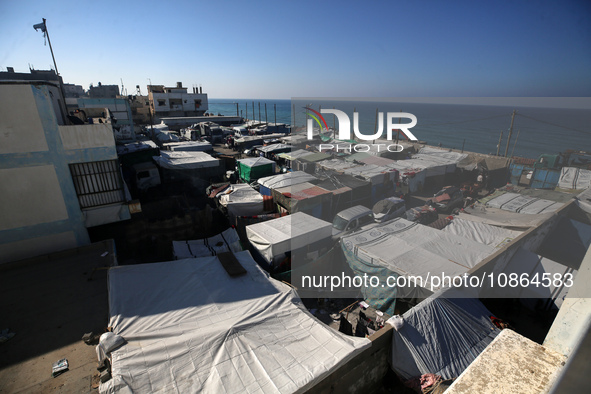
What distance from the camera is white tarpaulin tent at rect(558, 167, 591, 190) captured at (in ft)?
59.3

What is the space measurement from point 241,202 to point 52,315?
26.8 feet

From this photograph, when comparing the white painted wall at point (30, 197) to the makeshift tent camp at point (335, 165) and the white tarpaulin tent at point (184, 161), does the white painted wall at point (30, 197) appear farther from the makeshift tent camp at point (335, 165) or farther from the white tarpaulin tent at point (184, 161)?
the makeshift tent camp at point (335, 165)

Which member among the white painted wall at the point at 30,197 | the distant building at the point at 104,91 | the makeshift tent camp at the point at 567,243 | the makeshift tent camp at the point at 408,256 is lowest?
the makeshift tent camp at the point at 567,243

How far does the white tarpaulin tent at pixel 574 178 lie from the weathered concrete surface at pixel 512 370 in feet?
78.3

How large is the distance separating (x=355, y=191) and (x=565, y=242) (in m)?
10.3

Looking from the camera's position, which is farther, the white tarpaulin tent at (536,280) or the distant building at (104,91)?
the distant building at (104,91)

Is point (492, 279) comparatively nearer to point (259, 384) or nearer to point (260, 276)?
point (260, 276)

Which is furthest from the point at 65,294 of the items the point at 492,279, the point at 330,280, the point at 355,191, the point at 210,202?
the point at 355,191

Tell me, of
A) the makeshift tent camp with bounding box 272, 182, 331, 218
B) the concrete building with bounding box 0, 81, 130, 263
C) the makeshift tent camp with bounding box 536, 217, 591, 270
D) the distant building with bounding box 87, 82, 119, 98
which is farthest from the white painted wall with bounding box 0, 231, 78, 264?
the distant building with bounding box 87, 82, 119, 98

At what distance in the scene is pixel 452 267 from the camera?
331 inches

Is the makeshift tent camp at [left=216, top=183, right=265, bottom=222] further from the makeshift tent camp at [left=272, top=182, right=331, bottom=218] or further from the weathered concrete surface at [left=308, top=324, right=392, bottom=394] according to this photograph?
the weathered concrete surface at [left=308, top=324, right=392, bottom=394]

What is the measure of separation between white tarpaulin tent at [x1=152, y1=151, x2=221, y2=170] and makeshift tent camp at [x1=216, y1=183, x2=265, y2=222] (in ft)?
13.7

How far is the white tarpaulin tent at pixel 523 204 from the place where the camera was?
13.9 metres

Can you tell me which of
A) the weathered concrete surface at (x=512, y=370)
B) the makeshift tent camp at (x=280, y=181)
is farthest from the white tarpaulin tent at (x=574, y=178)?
the weathered concrete surface at (x=512, y=370)
